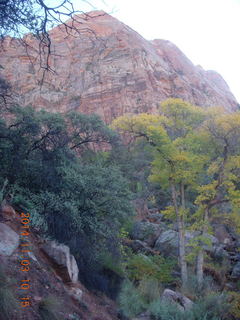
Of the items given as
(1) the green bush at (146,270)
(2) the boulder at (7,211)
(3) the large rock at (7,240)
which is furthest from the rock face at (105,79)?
(3) the large rock at (7,240)

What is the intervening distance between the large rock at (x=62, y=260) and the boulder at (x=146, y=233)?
29.8ft

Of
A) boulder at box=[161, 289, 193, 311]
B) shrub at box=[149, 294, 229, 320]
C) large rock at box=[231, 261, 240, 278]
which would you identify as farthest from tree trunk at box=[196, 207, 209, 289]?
shrub at box=[149, 294, 229, 320]

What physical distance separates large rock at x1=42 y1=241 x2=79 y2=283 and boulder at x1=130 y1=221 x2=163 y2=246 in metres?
9.07

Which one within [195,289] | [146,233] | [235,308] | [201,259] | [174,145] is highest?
[174,145]

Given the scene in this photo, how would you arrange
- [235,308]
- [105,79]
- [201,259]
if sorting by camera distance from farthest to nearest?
[105,79], [201,259], [235,308]

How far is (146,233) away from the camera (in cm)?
1727

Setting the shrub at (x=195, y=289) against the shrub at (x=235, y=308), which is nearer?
the shrub at (x=235, y=308)

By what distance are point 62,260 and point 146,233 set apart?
384 inches

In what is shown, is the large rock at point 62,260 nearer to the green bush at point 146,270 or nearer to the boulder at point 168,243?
the green bush at point 146,270

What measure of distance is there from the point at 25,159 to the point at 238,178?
29.3ft

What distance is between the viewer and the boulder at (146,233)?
17.2 metres

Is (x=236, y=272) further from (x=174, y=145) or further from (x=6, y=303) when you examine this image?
(x=6, y=303)

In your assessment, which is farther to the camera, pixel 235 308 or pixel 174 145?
pixel 174 145

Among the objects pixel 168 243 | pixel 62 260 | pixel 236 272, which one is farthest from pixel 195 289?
pixel 62 260
